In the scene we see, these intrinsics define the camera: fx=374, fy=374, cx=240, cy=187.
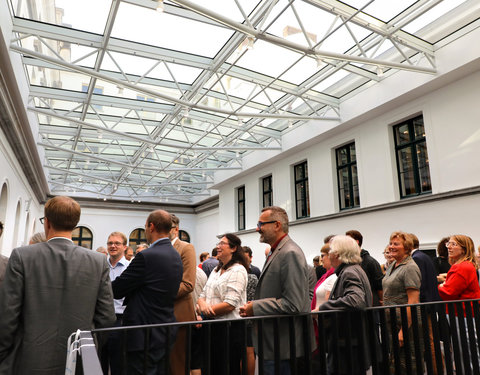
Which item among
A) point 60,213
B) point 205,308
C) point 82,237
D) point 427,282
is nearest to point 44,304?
point 60,213

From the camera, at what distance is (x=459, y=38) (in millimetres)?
8031

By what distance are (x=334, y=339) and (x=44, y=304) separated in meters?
1.94

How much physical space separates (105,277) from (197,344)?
5.40 ft

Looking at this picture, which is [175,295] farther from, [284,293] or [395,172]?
[395,172]

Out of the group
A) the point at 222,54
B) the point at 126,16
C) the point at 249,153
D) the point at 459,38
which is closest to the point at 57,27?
the point at 126,16

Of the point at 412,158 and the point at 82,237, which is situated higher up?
the point at 412,158

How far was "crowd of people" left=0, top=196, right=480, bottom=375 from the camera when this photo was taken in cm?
210

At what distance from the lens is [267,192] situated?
15.8 m

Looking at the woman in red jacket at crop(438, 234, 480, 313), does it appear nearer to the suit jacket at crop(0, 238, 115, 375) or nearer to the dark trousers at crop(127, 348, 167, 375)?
the dark trousers at crop(127, 348, 167, 375)

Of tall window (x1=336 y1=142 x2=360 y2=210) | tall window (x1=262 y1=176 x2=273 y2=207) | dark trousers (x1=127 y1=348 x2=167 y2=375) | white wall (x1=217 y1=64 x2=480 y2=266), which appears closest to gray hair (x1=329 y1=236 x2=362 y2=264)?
dark trousers (x1=127 y1=348 x2=167 y2=375)

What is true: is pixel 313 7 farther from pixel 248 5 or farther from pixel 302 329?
pixel 302 329

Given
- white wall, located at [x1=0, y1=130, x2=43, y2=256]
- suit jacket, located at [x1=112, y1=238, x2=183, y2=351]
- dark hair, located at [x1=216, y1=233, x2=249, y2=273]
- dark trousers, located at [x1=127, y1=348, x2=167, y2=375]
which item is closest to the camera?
dark trousers, located at [x1=127, y1=348, x2=167, y2=375]

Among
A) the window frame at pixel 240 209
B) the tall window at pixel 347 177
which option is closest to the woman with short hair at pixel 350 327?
the tall window at pixel 347 177

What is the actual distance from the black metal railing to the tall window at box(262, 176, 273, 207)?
12.2 metres
